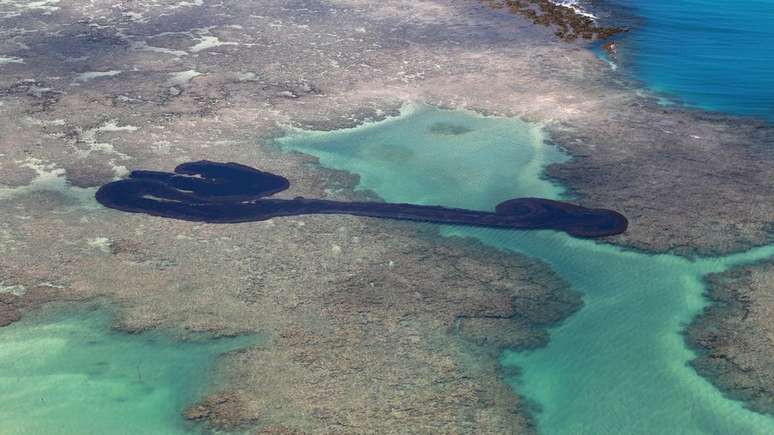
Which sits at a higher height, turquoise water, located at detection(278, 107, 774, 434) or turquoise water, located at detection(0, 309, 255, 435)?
turquoise water, located at detection(278, 107, 774, 434)

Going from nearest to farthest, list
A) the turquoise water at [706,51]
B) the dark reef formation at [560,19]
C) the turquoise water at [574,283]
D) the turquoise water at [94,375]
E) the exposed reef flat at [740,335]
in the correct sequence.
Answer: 1. the turquoise water at [94,375]
2. the turquoise water at [574,283]
3. the exposed reef flat at [740,335]
4. the turquoise water at [706,51]
5. the dark reef formation at [560,19]

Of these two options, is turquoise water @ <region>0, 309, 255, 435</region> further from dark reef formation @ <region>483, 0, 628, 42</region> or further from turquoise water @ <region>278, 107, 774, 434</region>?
dark reef formation @ <region>483, 0, 628, 42</region>

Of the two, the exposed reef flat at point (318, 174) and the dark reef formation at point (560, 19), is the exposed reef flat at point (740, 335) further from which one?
the dark reef formation at point (560, 19)

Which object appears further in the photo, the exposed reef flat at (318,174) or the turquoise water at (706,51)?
the turquoise water at (706,51)

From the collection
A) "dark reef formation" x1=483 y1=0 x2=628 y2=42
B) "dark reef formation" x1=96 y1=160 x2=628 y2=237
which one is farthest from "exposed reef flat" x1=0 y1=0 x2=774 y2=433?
"dark reef formation" x1=483 y1=0 x2=628 y2=42

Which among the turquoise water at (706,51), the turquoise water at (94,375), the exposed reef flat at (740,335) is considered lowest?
the turquoise water at (94,375)

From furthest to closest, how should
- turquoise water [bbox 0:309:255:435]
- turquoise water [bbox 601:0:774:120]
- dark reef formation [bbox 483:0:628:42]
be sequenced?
dark reef formation [bbox 483:0:628:42], turquoise water [bbox 601:0:774:120], turquoise water [bbox 0:309:255:435]

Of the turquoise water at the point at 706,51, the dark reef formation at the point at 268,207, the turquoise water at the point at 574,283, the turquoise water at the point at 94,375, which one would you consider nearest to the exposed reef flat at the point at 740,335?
the turquoise water at the point at 574,283

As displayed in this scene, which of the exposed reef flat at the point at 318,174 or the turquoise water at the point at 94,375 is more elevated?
the exposed reef flat at the point at 318,174
